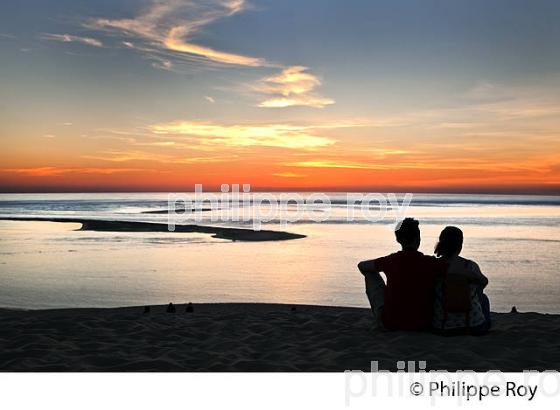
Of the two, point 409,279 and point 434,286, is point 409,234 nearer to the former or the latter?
point 409,279

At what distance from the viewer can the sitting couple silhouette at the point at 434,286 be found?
659 cm

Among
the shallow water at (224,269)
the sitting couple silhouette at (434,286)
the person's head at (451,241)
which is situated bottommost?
the shallow water at (224,269)

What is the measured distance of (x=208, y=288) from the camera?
13242mm

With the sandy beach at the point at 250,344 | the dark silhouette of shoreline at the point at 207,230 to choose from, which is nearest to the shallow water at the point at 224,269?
the dark silhouette of shoreline at the point at 207,230

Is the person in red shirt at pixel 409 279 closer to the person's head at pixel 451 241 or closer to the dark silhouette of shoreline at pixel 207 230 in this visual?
the person's head at pixel 451 241

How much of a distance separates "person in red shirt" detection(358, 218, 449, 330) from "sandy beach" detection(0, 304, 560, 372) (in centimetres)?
22

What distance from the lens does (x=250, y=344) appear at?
6.77m

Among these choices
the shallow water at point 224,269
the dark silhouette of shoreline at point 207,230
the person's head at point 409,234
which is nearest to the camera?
the person's head at point 409,234

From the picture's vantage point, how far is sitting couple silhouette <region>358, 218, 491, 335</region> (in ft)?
21.6

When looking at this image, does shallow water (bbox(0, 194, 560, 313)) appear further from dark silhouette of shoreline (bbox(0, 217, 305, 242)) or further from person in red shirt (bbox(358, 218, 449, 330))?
person in red shirt (bbox(358, 218, 449, 330))
